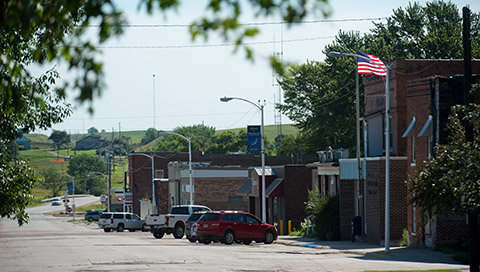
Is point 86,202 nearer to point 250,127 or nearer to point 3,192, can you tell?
point 250,127

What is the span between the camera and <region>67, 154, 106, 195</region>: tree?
190m

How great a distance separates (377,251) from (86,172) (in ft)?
543

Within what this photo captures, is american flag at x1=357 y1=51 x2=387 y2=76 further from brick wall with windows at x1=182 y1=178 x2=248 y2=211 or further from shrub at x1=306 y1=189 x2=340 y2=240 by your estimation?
brick wall with windows at x1=182 y1=178 x2=248 y2=211

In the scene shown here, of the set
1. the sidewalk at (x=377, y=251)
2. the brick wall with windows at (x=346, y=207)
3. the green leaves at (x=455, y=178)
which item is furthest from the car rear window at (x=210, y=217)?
the green leaves at (x=455, y=178)

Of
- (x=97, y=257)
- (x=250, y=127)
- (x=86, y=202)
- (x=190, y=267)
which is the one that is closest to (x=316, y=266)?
(x=190, y=267)

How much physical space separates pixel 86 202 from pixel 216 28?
529 feet

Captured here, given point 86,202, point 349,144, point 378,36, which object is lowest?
point 86,202

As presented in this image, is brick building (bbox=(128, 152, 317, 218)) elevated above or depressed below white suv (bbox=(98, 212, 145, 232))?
above

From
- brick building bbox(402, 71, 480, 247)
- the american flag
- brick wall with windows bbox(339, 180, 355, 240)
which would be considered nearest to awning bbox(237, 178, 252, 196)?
brick wall with windows bbox(339, 180, 355, 240)

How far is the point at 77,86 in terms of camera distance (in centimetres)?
Answer: 558

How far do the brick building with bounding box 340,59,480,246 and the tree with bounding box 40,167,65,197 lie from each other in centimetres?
13801

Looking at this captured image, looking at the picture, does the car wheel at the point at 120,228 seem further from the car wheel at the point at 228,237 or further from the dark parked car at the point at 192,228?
the car wheel at the point at 228,237

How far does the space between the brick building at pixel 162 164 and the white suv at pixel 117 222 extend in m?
19.3

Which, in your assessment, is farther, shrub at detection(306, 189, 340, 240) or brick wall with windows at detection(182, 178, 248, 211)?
brick wall with windows at detection(182, 178, 248, 211)
